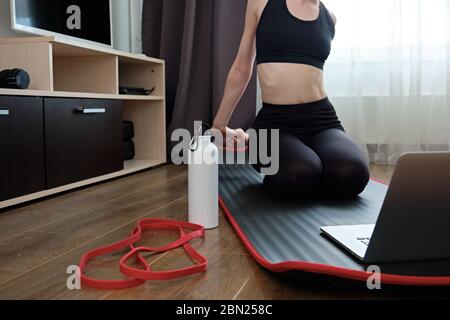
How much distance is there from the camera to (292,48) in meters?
1.78

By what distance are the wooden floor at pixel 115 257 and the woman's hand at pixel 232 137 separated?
0.27 meters

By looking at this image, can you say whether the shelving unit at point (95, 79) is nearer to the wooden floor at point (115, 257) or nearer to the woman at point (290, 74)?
the wooden floor at point (115, 257)

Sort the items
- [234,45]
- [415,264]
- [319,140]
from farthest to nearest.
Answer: [234,45] < [319,140] < [415,264]

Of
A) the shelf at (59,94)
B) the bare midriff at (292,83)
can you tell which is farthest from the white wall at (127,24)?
the bare midriff at (292,83)

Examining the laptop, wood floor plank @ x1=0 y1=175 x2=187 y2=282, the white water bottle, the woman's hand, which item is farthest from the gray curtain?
the laptop

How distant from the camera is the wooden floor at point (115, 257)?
34.5 inches

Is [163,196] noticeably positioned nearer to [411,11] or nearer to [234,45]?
[234,45]

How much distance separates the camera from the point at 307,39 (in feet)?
5.89

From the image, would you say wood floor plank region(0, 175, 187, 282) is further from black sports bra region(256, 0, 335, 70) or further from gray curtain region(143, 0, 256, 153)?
gray curtain region(143, 0, 256, 153)

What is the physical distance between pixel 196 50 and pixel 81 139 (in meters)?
1.20

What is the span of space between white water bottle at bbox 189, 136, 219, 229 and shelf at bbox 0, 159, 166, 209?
60cm

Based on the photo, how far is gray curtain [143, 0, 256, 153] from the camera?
2789 millimetres
